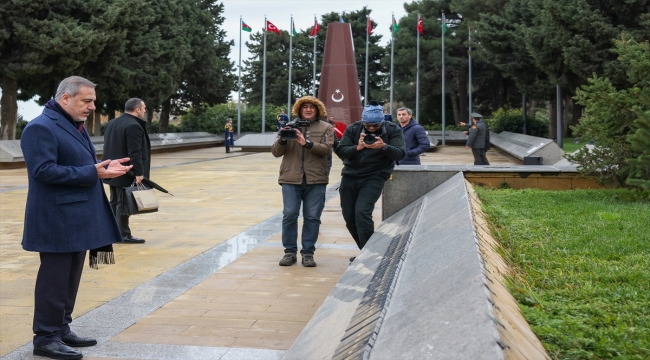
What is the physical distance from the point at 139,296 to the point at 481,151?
1106 centimetres

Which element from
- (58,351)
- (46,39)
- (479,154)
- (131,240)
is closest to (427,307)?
(58,351)

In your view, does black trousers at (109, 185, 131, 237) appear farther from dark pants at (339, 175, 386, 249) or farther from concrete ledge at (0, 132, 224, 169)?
concrete ledge at (0, 132, 224, 169)

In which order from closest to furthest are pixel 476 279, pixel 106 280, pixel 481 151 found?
pixel 476 279 → pixel 106 280 → pixel 481 151

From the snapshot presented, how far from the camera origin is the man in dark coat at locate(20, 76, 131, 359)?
4594mm

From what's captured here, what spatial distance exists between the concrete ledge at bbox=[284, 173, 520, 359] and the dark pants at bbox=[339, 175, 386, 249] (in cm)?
132

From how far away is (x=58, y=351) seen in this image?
15.1ft

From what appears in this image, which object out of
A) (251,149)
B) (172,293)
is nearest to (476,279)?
(172,293)

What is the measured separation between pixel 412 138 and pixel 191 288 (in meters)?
4.39

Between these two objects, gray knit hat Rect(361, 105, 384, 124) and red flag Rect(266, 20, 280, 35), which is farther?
red flag Rect(266, 20, 280, 35)

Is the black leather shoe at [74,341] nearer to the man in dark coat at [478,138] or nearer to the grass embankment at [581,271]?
the grass embankment at [581,271]

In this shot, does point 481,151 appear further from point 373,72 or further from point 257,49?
point 257,49

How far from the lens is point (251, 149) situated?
3628cm

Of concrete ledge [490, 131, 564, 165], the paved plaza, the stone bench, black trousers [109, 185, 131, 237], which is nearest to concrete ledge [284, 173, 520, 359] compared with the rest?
the stone bench

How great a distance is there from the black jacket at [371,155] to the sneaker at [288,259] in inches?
39.2
